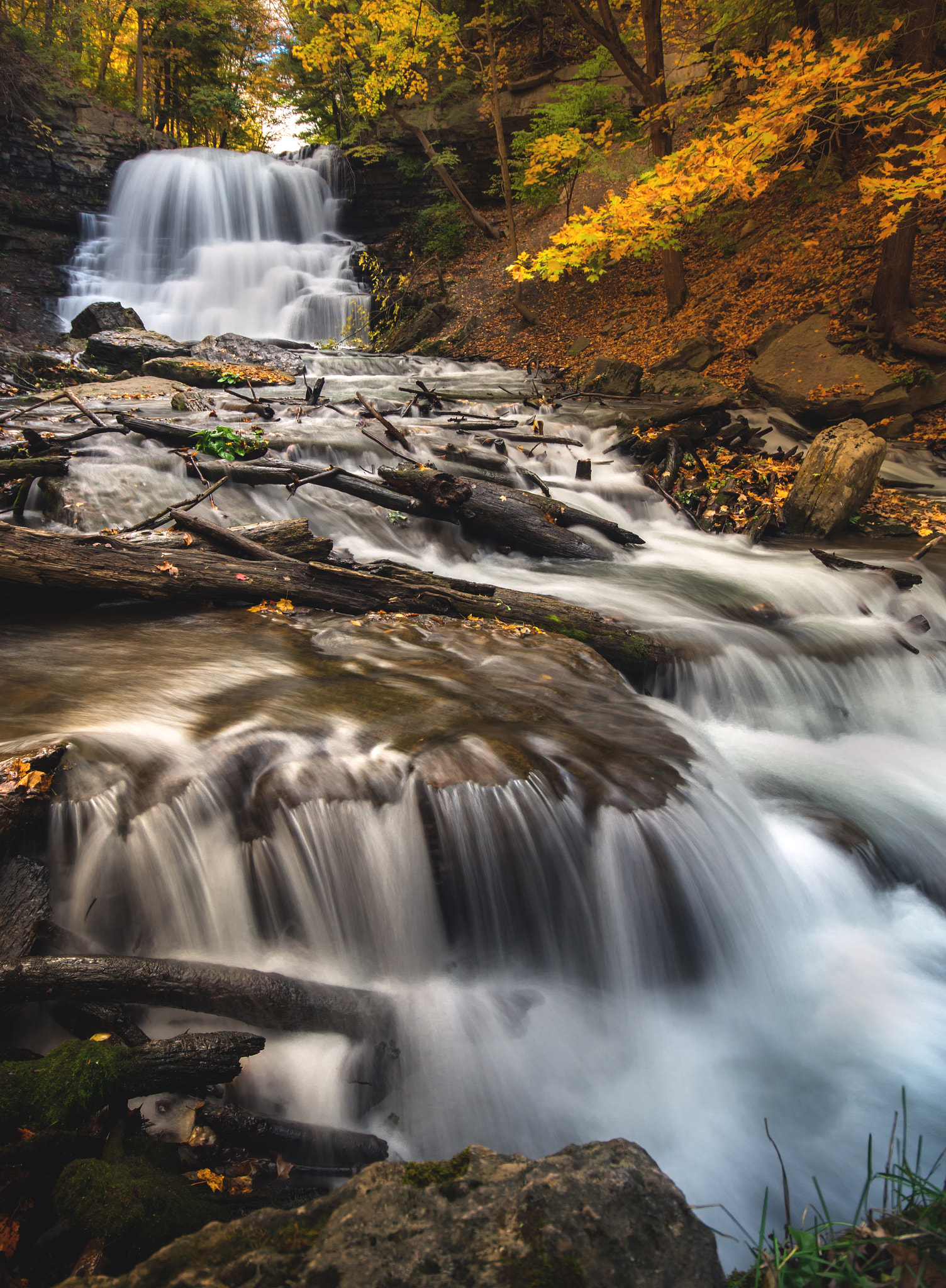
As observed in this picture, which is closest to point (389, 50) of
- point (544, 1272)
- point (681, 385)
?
point (681, 385)

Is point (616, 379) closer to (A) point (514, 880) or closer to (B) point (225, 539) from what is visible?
(B) point (225, 539)

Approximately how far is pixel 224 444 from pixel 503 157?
15.6 meters

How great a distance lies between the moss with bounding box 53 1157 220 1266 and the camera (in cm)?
149

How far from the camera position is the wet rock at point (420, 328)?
19094 mm

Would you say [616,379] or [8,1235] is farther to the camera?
[616,379]

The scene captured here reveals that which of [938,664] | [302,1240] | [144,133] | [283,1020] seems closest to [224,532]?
[283,1020]

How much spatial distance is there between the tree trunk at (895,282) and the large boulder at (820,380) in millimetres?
734

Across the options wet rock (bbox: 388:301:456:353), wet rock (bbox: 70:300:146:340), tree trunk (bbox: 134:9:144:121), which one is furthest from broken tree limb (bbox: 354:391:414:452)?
tree trunk (bbox: 134:9:144:121)

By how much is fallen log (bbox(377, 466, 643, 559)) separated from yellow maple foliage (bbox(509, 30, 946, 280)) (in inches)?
186

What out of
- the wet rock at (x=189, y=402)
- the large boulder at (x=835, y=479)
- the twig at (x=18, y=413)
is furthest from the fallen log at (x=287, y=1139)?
the wet rock at (x=189, y=402)

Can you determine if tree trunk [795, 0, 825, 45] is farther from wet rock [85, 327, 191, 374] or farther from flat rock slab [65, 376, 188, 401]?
wet rock [85, 327, 191, 374]

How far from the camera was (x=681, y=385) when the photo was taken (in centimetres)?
1215

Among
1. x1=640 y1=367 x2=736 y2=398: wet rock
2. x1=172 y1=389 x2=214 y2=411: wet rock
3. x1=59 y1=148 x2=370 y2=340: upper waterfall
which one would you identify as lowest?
x1=172 y1=389 x2=214 y2=411: wet rock

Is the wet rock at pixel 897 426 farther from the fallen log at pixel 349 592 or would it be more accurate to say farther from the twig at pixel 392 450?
the fallen log at pixel 349 592
